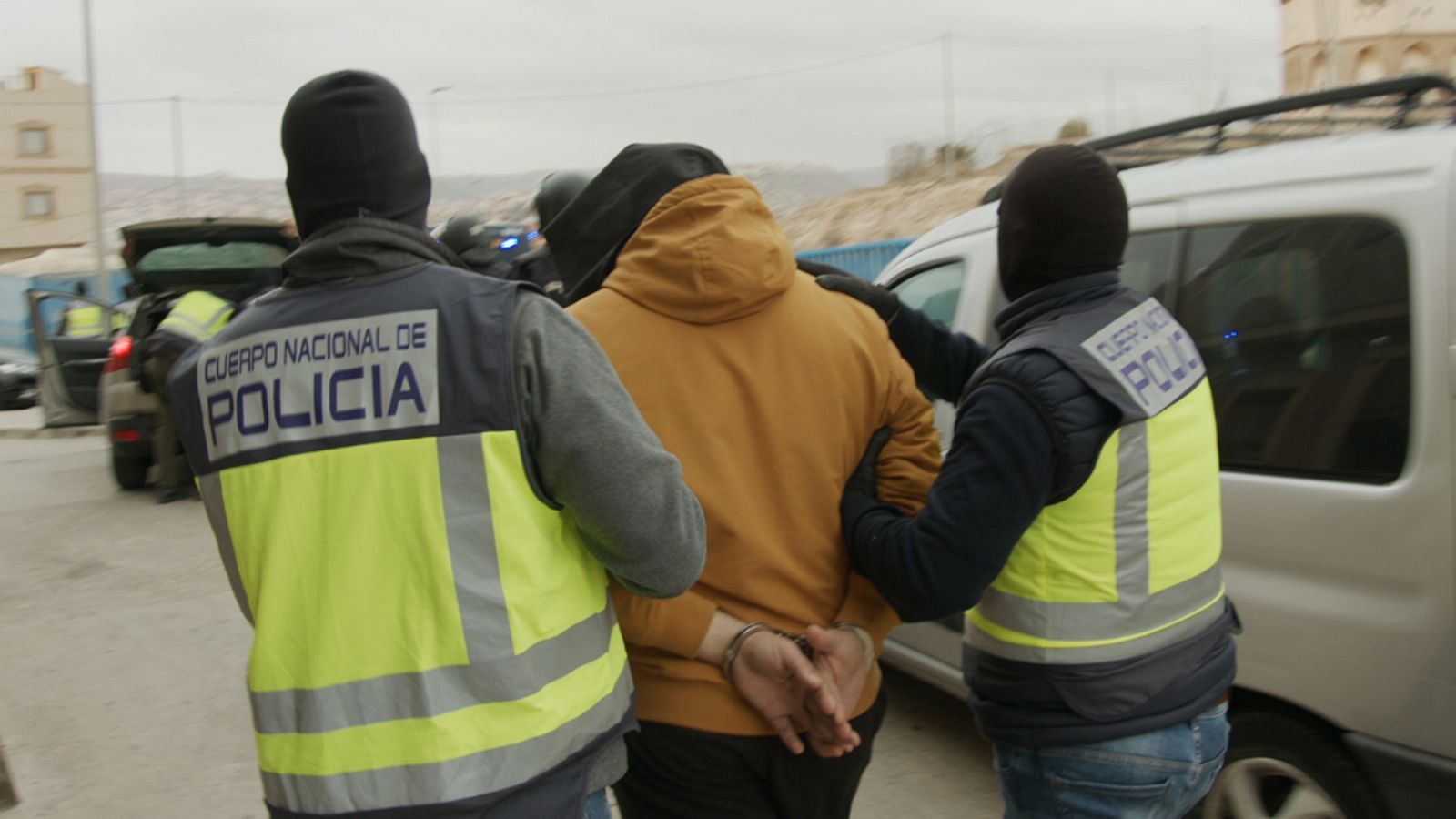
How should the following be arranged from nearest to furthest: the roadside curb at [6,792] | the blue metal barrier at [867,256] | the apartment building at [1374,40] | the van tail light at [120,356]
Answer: the roadside curb at [6,792] → the van tail light at [120,356] → the blue metal barrier at [867,256] → the apartment building at [1374,40]

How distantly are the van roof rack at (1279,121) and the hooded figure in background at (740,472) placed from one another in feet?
2.52

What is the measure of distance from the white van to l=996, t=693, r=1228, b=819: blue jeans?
843mm

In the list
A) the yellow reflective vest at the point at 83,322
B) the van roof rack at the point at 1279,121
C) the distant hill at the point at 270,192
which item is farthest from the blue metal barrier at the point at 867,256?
the distant hill at the point at 270,192

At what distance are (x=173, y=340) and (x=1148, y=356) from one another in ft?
25.0

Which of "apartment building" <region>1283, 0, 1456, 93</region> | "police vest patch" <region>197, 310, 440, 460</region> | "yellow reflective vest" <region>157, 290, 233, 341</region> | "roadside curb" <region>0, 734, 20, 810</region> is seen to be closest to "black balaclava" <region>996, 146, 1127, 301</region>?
"police vest patch" <region>197, 310, 440, 460</region>

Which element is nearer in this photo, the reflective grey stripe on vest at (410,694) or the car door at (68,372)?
the reflective grey stripe on vest at (410,694)

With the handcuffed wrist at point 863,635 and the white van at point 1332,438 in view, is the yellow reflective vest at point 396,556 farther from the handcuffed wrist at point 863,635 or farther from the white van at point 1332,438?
the white van at point 1332,438

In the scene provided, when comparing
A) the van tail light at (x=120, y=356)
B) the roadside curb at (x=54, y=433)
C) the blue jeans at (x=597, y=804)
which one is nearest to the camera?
the blue jeans at (x=597, y=804)

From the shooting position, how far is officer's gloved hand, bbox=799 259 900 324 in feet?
7.20

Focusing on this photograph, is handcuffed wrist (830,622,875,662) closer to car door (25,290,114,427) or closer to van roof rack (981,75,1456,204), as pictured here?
van roof rack (981,75,1456,204)

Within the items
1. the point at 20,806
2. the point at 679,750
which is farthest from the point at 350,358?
the point at 20,806

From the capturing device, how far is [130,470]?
30.6ft

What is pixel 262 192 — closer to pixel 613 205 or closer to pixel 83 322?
pixel 83 322

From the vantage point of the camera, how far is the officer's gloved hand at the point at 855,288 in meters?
2.19
